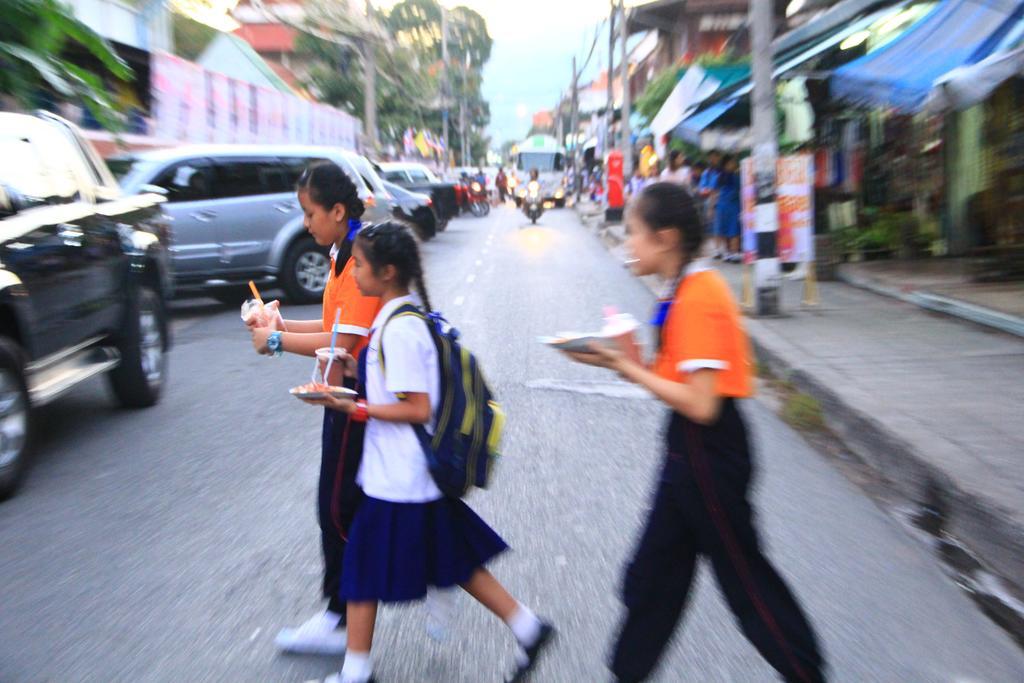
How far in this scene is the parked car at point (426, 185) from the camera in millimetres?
26250

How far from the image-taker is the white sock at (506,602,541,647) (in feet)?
10.9

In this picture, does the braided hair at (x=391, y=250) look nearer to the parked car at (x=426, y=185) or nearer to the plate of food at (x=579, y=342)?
the plate of food at (x=579, y=342)


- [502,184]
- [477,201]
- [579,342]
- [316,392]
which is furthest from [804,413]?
[502,184]

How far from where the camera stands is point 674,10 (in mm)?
35562

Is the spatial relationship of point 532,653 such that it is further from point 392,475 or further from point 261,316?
point 261,316

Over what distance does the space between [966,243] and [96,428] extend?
11313 millimetres

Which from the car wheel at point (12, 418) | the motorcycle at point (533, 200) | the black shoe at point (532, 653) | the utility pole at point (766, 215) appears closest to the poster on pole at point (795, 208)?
the utility pole at point (766, 215)

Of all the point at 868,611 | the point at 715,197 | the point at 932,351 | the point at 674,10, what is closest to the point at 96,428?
the point at 868,611

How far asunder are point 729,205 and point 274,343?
1477 cm

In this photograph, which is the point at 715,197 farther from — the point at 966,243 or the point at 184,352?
the point at 184,352

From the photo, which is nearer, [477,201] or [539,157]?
[477,201]

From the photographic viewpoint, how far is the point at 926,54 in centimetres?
1117

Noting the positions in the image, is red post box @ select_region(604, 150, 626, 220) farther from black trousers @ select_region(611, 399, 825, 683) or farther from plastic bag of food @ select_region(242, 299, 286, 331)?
black trousers @ select_region(611, 399, 825, 683)

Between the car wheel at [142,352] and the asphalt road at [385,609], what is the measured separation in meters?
0.17
